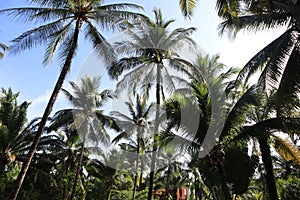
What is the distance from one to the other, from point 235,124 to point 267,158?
264 centimetres

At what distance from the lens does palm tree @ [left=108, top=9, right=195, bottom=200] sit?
15794 mm

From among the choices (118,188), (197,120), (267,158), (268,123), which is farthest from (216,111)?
(118,188)

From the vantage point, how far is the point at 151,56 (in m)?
16.0

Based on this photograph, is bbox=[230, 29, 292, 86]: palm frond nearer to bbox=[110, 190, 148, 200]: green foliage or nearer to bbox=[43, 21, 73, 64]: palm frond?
bbox=[43, 21, 73, 64]: palm frond

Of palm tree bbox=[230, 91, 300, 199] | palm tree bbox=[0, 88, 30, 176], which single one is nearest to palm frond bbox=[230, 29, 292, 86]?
palm tree bbox=[230, 91, 300, 199]

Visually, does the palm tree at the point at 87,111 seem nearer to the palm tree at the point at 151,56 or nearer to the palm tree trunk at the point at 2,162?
the palm tree trunk at the point at 2,162

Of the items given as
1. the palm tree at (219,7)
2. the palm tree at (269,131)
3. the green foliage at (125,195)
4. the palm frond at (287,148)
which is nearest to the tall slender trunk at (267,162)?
the palm tree at (269,131)

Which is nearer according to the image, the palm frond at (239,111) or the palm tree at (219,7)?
the palm tree at (219,7)

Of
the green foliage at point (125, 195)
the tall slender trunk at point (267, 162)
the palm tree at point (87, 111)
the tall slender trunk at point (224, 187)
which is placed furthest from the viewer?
the green foliage at point (125, 195)

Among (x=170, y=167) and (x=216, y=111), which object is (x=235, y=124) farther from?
(x=170, y=167)

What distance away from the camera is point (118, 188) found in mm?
33469

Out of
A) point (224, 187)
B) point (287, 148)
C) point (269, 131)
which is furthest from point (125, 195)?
point (269, 131)

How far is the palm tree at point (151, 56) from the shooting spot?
51.8 ft

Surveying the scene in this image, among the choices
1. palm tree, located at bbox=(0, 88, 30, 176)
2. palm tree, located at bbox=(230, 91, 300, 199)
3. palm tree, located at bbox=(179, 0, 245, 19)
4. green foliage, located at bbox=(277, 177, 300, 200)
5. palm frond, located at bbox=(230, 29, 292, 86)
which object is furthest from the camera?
palm tree, located at bbox=(0, 88, 30, 176)
